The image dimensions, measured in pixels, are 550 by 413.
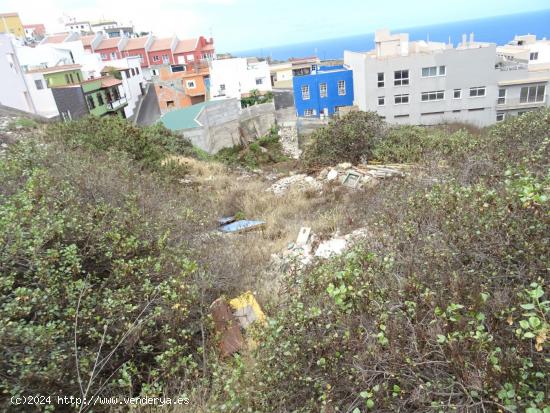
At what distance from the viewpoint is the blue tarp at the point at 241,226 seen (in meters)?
7.16

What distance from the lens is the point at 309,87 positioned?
3344 cm

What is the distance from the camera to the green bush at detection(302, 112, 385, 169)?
11.3m

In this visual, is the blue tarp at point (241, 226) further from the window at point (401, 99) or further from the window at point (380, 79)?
the window at point (401, 99)

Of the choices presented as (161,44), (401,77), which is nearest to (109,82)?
(401,77)

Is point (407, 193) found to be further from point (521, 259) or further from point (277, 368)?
point (277, 368)

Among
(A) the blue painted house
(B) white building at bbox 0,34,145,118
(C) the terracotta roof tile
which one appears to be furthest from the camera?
(A) the blue painted house

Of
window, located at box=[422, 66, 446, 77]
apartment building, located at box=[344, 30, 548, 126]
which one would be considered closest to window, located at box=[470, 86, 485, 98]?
apartment building, located at box=[344, 30, 548, 126]

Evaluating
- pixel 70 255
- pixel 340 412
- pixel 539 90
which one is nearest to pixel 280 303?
pixel 340 412

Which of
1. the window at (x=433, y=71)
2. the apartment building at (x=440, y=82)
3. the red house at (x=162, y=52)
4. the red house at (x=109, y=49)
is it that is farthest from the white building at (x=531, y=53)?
the red house at (x=109, y=49)

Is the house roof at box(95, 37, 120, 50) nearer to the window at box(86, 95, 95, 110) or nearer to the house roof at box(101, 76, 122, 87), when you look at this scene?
the house roof at box(101, 76, 122, 87)

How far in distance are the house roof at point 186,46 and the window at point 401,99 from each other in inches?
1364

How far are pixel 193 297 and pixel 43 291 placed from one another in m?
1.33

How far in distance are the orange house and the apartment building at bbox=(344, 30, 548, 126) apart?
51.2ft

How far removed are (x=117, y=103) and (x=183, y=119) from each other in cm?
1309
